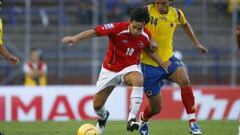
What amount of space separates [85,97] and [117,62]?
924 centimetres

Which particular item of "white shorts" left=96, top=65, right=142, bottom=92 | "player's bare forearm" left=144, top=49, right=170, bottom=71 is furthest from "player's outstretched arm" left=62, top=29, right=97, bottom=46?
"player's bare forearm" left=144, top=49, right=170, bottom=71

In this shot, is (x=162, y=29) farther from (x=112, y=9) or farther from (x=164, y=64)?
(x=112, y=9)

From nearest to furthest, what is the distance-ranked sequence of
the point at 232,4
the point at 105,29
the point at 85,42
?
the point at 105,29 → the point at 85,42 → the point at 232,4

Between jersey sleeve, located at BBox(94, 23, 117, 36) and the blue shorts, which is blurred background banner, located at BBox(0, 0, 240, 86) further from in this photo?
jersey sleeve, located at BBox(94, 23, 117, 36)

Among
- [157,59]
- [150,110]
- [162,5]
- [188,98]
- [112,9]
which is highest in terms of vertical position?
[162,5]

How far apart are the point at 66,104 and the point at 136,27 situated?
31.9 ft

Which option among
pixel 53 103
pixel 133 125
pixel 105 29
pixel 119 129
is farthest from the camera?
pixel 53 103

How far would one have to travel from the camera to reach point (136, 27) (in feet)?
39.4

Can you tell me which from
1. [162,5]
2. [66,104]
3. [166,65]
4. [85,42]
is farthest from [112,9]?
[166,65]

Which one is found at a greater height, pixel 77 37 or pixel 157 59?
pixel 77 37

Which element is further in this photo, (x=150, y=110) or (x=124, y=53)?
(x=150, y=110)

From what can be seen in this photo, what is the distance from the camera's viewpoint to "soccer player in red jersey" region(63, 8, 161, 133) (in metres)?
12.0

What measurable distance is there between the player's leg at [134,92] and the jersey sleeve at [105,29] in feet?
2.33

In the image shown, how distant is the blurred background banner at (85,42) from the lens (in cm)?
2366
